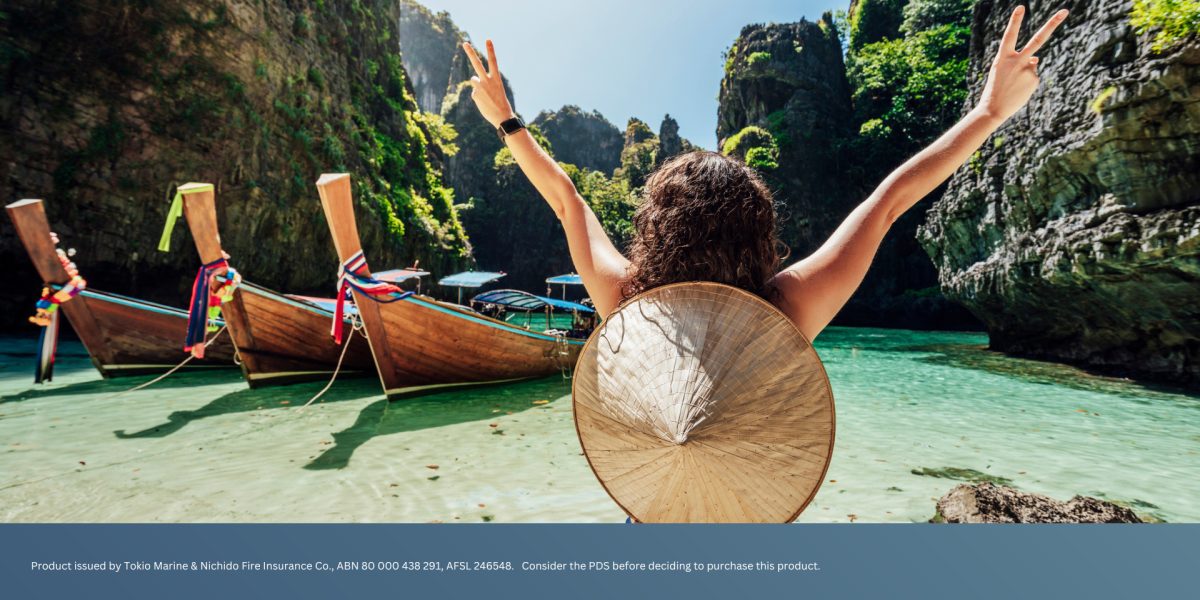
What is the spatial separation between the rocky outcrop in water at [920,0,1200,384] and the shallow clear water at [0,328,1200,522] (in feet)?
5.77

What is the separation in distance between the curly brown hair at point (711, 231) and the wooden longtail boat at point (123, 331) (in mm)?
8211

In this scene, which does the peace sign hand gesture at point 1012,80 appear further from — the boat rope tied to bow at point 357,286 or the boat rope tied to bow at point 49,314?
the boat rope tied to bow at point 49,314

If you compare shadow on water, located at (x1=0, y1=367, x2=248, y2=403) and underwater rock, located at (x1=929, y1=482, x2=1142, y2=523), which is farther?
shadow on water, located at (x1=0, y1=367, x2=248, y2=403)

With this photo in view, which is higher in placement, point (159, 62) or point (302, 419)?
point (159, 62)

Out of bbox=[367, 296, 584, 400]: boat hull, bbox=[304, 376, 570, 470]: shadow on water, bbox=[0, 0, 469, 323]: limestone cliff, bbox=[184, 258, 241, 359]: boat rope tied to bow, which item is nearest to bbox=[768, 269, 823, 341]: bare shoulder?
bbox=[304, 376, 570, 470]: shadow on water

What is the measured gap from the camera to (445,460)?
12.1 ft

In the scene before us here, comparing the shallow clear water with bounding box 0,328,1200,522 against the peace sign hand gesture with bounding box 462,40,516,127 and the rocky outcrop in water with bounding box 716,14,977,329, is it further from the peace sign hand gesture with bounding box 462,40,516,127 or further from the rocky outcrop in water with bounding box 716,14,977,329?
the rocky outcrop in water with bounding box 716,14,977,329

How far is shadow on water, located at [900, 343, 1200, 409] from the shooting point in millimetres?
7047

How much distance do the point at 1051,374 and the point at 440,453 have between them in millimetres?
11134

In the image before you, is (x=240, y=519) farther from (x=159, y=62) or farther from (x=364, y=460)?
(x=159, y=62)

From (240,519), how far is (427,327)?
348 cm

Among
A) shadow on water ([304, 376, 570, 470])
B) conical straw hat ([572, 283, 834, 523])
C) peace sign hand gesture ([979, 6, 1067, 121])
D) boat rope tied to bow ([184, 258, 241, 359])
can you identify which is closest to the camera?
conical straw hat ([572, 283, 834, 523])

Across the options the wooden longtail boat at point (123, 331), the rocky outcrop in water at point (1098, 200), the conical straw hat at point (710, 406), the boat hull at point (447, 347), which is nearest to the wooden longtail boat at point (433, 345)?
the boat hull at point (447, 347)

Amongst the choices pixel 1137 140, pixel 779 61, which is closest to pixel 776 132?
pixel 779 61
